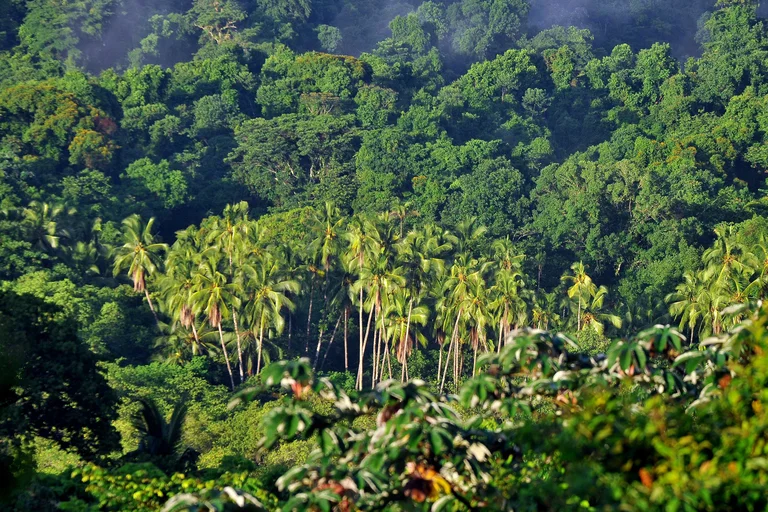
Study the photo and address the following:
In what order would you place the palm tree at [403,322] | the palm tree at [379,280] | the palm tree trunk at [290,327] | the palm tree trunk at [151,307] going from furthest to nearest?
the palm tree trunk at [290,327], the palm tree trunk at [151,307], the palm tree at [403,322], the palm tree at [379,280]

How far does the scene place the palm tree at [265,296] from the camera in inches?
2466

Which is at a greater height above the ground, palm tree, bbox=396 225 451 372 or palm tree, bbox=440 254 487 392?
palm tree, bbox=396 225 451 372

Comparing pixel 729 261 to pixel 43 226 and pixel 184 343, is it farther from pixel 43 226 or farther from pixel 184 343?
pixel 43 226

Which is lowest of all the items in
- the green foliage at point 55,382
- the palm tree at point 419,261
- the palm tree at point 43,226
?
the green foliage at point 55,382

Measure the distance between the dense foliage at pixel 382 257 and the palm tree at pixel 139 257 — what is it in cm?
19

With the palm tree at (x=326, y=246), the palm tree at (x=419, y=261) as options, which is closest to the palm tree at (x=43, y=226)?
the palm tree at (x=326, y=246)

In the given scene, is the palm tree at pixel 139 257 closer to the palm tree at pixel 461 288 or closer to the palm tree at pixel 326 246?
the palm tree at pixel 326 246

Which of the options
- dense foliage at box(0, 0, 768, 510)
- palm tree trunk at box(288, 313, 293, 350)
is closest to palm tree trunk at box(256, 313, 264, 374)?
dense foliage at box(0, 0, 768, 510)

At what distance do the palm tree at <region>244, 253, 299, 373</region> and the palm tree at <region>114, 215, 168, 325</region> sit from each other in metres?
5.79

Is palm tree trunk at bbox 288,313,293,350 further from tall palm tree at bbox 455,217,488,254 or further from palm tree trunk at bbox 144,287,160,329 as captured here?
tall palm tree at bbox 455,217,488,254

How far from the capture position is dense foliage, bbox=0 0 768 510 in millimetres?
14141

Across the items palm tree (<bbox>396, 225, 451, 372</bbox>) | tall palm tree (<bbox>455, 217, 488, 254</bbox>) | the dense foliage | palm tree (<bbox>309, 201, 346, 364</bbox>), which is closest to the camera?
the dense foliage

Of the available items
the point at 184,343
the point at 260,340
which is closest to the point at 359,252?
the point at 260,340

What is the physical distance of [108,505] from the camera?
76.8 ft
